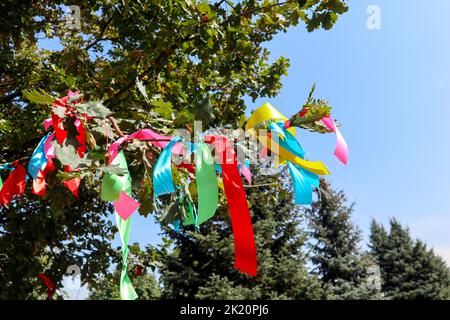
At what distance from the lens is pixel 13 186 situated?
263cm

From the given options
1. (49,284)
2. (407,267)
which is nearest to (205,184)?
(49,284)

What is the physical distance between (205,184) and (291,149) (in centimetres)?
51

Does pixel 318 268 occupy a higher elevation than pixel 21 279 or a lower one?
higher

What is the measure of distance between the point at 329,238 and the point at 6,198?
21.4m

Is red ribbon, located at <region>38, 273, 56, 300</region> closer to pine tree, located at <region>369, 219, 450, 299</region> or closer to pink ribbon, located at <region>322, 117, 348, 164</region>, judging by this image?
pink ribbon, located at <region>322, 117, 348, 164</region>

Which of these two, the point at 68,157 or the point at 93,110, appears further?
the point at 93,110

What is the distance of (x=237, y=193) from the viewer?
71.9 inches

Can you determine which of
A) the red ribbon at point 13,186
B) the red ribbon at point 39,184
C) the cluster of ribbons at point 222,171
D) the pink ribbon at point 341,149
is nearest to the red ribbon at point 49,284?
the red ribbon at point 13,186

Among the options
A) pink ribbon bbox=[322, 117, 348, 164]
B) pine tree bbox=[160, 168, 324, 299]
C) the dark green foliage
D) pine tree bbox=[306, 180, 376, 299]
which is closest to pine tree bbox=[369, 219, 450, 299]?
pine tree bbox=[306, 180, 376, 299]

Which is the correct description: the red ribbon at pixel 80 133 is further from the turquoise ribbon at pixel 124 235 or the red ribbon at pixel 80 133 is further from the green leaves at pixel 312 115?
the green leaves at pixel 312 115

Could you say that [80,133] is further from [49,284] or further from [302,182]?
[49,284]

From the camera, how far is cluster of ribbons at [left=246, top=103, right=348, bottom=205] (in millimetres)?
1875
